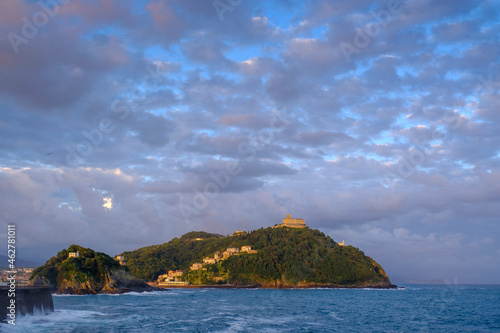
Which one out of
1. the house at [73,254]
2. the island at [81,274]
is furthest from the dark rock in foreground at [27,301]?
the house at [73,254]

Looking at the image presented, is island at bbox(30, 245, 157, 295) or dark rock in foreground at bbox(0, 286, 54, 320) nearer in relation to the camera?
dark rock in foreground at bbox(0, 286, 54, 320)

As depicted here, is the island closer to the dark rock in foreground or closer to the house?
the house

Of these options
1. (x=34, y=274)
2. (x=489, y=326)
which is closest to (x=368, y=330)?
(x=489, y=326)

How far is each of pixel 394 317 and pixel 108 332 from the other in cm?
4222

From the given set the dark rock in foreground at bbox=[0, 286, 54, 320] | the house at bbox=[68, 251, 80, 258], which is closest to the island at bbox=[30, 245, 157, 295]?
the house at bbox=[68, 251, 80, 258]

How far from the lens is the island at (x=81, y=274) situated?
4998 inches

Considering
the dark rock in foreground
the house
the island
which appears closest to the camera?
the dark rock in foreground

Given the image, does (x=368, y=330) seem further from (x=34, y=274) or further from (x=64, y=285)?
(x=34, y=274)

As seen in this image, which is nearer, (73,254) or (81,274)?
(81,274)

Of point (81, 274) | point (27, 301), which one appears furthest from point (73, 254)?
point (27, 301)

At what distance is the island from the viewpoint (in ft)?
416

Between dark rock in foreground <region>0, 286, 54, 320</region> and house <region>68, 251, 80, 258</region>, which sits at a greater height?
house <region>68, 251, 80, 258</region>

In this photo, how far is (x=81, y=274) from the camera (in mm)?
128375

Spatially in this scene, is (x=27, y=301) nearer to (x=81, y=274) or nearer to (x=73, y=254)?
(x=81, y=274)
